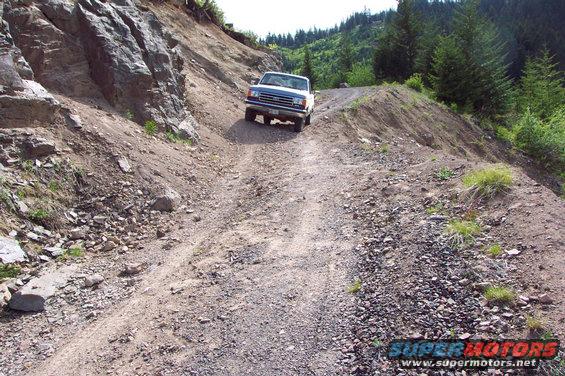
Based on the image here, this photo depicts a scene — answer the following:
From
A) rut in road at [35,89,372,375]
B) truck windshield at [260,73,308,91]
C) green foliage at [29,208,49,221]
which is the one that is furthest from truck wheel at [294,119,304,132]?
green foliage at [29,208,49,221]

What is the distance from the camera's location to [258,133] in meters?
15.3

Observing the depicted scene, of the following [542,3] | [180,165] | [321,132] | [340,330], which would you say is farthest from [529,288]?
[542,3]

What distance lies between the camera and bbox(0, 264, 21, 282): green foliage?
5.46m

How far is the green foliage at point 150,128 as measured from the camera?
34.9 ft

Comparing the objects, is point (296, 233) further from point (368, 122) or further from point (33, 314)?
point (368, 122)

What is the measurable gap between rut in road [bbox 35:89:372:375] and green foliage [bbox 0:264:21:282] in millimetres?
1502

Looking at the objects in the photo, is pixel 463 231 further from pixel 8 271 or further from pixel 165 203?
pixel 8 271

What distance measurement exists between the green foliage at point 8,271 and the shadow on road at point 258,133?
29.7 ft

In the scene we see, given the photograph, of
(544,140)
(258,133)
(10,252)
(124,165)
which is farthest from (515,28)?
(10,252)

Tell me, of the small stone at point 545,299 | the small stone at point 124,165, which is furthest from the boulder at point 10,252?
the small stone at point 545,299

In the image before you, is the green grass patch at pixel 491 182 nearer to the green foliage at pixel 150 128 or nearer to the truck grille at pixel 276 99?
the green foliage at pixel 150 128

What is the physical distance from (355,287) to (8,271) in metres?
4.30

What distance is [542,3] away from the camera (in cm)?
10175

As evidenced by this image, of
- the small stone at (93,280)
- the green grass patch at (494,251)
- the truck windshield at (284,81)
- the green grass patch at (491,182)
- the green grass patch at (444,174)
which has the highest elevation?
the truck windshield at (284,81)
